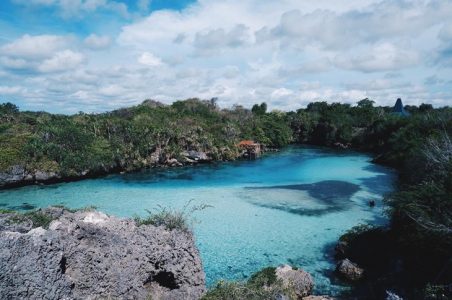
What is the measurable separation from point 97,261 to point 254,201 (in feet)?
65.4

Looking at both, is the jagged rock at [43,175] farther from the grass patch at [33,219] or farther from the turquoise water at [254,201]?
the grass patch at [33,219]

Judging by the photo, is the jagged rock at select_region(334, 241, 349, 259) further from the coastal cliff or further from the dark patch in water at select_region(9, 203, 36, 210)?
the coastal cliff

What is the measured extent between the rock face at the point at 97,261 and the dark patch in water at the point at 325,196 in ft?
51.2

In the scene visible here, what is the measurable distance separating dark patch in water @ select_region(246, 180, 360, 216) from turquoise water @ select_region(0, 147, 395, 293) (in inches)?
2.6

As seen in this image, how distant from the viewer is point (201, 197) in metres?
29.1

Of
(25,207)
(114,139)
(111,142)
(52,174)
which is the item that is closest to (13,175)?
(52,174)

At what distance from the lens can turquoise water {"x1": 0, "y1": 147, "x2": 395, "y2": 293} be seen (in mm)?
17641

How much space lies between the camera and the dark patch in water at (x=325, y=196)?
24837mm

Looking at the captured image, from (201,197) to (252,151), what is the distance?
80.6 feet

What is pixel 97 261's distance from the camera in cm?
858

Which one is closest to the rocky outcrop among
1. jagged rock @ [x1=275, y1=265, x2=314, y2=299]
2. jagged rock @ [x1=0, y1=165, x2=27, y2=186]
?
jagged rock @ [x1=0, y1=165, x2=27, y2=186]

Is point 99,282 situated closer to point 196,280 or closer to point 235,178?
point 196,280

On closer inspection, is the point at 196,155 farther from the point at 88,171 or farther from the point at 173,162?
the point at 88,171

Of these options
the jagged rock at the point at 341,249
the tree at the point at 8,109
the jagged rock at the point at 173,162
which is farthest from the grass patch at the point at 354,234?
the tree at the point at 8,109
